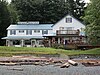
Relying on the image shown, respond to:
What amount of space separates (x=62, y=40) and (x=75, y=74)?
4803 centimetres

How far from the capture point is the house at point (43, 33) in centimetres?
7138

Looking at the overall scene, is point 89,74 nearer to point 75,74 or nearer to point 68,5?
point 75,74

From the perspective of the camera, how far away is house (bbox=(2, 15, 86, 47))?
71.4m

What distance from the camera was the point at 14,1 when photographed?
104 metres

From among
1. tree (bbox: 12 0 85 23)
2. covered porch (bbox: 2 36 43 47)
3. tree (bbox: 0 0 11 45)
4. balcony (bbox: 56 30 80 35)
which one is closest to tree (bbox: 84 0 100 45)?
balcony (bbox: 56 30 80 35)

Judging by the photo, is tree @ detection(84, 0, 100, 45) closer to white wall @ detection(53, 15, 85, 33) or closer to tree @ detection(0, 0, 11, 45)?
white wall @ detection(53, 15, 85, 33)

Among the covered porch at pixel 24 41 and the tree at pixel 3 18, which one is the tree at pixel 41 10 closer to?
the tree at pixel 3 18

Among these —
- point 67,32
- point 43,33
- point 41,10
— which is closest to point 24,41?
point 43,33

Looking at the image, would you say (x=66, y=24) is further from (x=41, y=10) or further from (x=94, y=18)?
(x=94, y=18)

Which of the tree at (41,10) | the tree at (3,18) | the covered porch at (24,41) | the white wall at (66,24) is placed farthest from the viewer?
the tree at (41,10)

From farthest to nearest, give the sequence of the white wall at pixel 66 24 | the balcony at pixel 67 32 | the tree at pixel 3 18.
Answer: the tree at pixel 3 18
the white wall at pixel 66 24
the balcony at pixel 67 32

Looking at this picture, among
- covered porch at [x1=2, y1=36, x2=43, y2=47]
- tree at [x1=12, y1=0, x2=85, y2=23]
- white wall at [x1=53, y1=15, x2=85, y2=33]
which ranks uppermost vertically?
tree at [x1=12, y1=0, x2=85, y2=23]

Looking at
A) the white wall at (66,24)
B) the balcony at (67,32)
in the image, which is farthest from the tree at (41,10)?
the balcony at (67,32)

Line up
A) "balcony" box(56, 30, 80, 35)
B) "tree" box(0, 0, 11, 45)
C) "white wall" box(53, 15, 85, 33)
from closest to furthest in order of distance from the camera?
"balcony" box(56, 30, 80, 35)
"white wall" box(53, 15, 85, 33)
"tree" box(0, 0, 11, 45)
